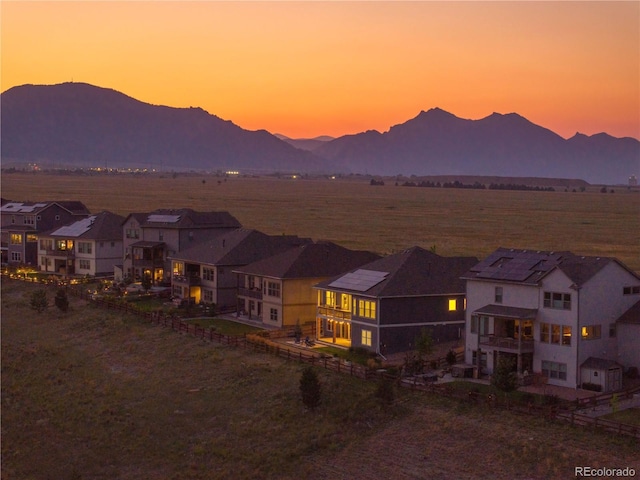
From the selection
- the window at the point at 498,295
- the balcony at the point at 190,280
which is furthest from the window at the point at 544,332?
the balcony at the point at 190,280

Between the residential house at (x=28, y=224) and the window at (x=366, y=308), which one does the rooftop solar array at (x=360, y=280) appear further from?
the residential house at (x=28, y=224)

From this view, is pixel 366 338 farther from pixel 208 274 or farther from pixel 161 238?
pixel 161 238

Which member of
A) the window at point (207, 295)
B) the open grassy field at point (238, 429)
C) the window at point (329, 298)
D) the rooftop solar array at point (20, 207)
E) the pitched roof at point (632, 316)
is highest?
the rooftop solar array at point (20, 207)

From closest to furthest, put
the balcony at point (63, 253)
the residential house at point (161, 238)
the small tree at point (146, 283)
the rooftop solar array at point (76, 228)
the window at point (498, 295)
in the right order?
1. the window at point (498, 295)
2. the small tree at point (146, 283)
3. the residential house at point (161, 238)
4. the balcony at point (63, 253)
5. the rooftop solar array at point (76, 228)

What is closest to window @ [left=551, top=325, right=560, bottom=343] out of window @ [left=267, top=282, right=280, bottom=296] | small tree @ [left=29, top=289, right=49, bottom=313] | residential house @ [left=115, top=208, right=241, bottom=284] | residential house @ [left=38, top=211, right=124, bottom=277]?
window @ [left=267, top=282, right=280, bottom=296]

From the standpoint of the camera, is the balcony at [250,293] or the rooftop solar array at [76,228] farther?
the rooftop solar array at [76,228]

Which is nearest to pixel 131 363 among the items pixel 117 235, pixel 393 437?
pixel 393 437

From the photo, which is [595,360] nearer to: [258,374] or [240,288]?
[258,374]
